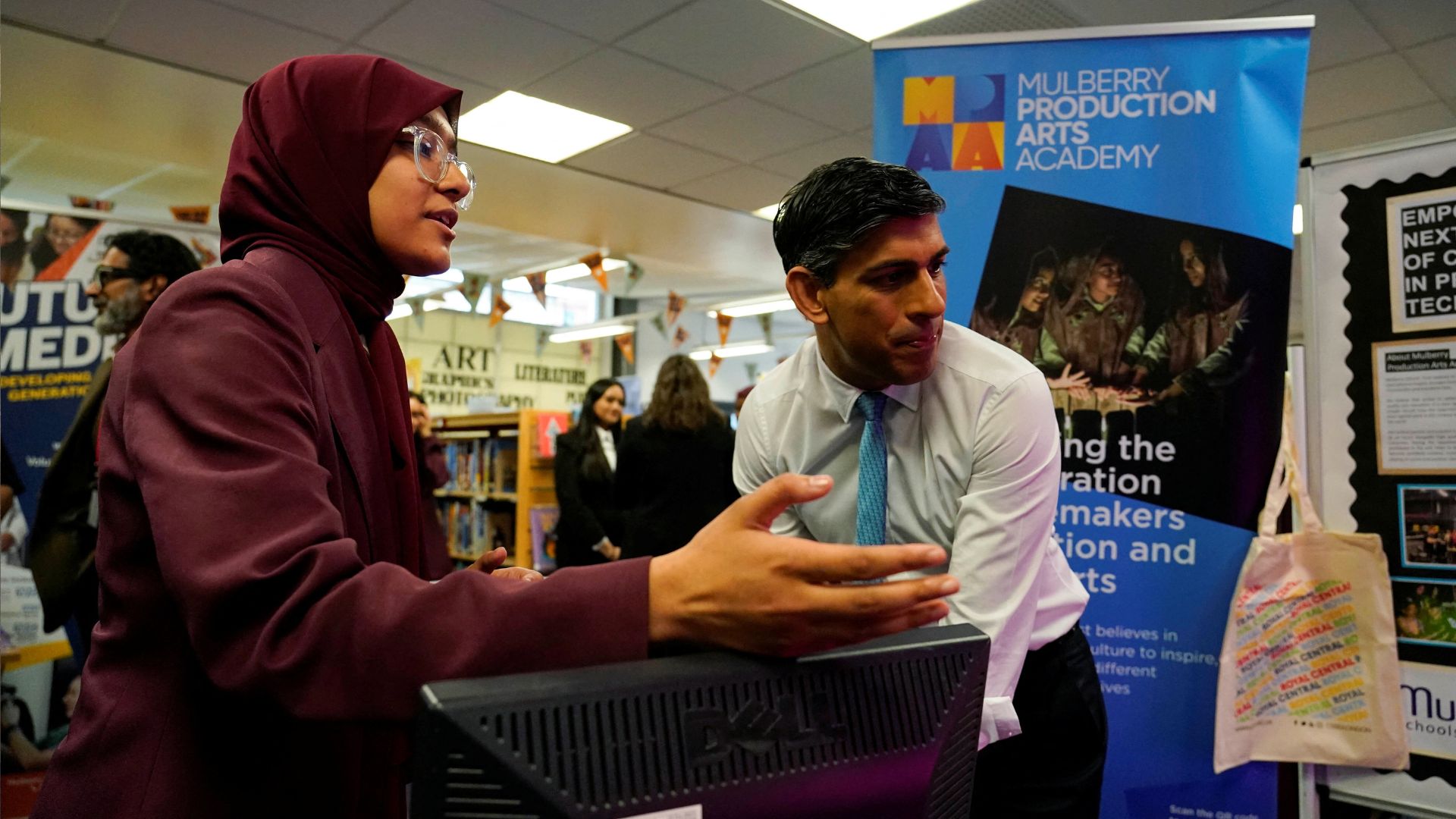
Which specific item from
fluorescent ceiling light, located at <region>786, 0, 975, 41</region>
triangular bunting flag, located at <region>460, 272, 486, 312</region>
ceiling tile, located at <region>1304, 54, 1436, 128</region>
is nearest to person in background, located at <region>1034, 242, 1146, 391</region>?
fluorescent ceiling light, located at <region>786, 0, 975, 41</region>

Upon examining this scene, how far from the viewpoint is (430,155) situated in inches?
42.0

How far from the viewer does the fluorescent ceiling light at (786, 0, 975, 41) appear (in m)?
3.85

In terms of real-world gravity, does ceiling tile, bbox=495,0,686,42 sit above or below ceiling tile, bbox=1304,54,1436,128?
above

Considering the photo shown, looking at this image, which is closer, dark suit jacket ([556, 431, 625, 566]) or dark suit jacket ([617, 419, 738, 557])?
dark suit jacket ([617, 419, 738, 557])

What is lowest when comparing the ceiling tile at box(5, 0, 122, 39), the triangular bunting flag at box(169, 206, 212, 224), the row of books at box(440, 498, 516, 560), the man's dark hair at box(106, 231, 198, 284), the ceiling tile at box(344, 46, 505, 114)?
the row of books at box(440, 498, 516, 560)

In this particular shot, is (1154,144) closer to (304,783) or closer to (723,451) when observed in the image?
(304,783)

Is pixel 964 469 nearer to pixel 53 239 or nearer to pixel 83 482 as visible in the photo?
pixel 83 482

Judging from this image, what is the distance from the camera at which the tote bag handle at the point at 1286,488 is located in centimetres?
193

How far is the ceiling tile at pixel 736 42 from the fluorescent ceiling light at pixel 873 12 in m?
0.07

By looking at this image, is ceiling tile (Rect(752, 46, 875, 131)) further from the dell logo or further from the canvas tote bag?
the dell logo

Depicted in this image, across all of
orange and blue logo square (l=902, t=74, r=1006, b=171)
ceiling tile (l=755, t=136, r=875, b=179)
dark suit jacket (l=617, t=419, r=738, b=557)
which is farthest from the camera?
ceiling tile (l=755, t=136, r=875, b=179)

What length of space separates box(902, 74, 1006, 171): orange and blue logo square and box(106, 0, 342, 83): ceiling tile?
3179 millimetres

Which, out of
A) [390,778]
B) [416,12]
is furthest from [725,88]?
[390,778]

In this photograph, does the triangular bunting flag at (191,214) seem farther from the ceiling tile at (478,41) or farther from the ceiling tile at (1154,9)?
the ceiling tile at (1154,9)
